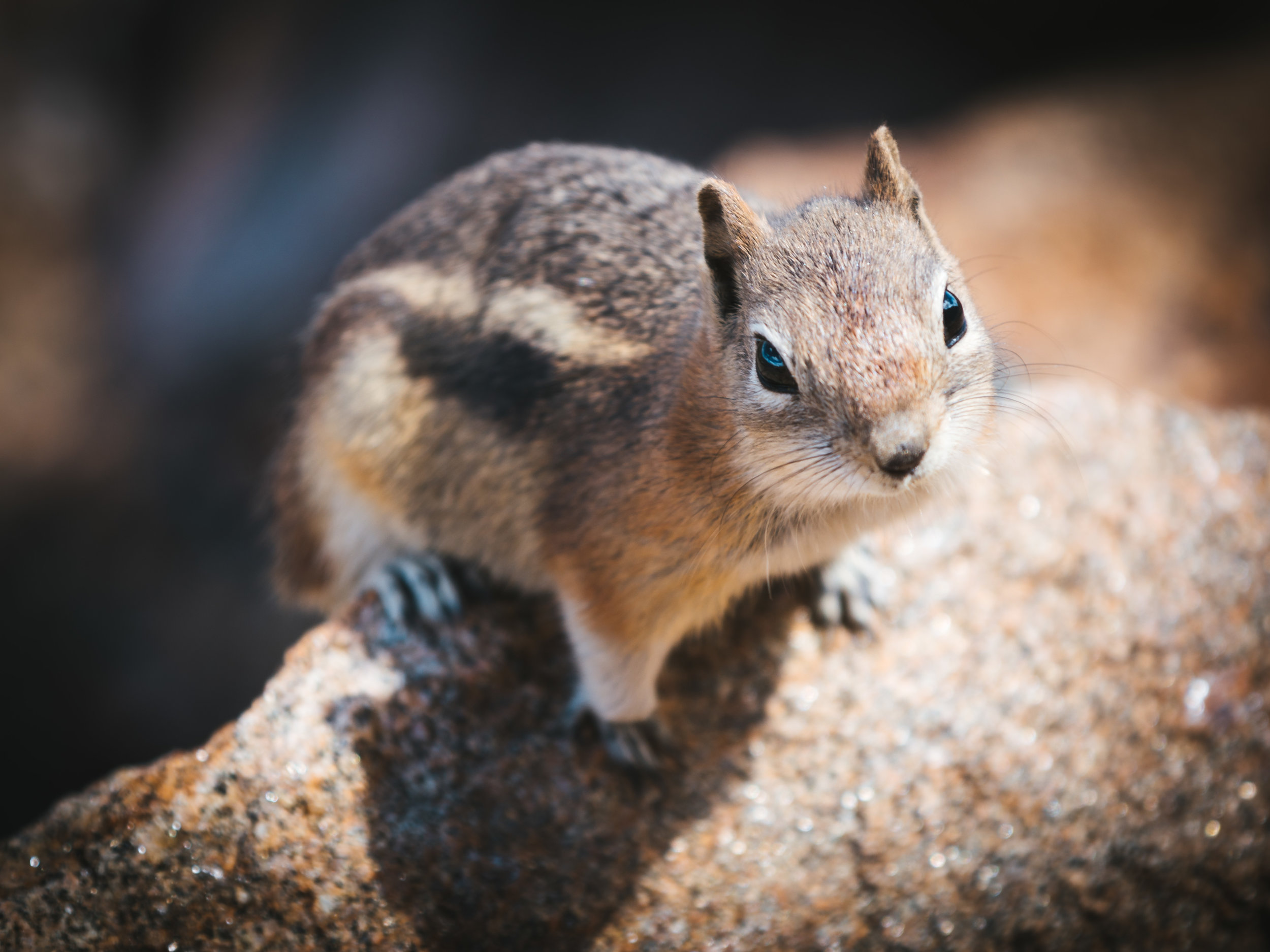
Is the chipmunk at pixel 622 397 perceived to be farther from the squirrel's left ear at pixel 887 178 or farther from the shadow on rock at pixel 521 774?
the shadow on rock at pixel 521 774

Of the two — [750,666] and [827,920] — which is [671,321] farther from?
[827,920]

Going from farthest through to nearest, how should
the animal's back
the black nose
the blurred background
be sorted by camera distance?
the blurred background < the animal's back < the black nose

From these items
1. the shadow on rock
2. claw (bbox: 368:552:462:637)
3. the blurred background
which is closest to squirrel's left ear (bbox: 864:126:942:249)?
the shadow on rock

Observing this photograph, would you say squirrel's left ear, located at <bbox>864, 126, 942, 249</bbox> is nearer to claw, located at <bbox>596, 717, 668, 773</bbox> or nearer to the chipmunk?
the chipmunk

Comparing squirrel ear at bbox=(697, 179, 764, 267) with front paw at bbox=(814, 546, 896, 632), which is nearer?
squirrel ear at bbox=(697, 179, 764, 267)

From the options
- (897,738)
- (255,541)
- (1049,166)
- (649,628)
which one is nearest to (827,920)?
(897,738)

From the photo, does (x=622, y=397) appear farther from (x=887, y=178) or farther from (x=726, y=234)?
(x=887, y=178)
